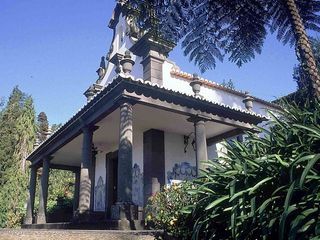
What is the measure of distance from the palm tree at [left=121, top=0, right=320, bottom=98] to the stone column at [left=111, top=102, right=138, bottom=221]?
2.56m

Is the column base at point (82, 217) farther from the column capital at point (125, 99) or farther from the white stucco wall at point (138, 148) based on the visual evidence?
the column capital at point (125, 99)

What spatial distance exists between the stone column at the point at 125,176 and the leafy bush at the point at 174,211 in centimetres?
182

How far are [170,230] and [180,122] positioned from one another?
750 cm

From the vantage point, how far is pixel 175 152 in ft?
44.2

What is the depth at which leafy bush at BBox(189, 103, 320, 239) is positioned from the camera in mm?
2775

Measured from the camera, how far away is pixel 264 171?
3.42m

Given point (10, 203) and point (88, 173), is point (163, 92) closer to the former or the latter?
point (88, 173)

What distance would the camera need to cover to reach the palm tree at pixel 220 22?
28.6 ft

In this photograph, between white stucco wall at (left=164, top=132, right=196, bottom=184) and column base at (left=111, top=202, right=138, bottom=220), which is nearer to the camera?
column base at (left=111, top=202, right=138, bottom=220)

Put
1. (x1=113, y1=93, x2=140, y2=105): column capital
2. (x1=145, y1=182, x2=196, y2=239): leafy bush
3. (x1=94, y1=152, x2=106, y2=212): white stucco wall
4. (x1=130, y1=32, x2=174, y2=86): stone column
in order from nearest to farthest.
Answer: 1. (x1=145, y1=182, x2=196, y2=239): leafy bush
2. (x1=113, y1=93, x2=140, y2=105): column capital
3. (x1=130, y1=32, x2=174, y2=86): stone column
4. (x1=94, y1=152, x2=106, y2=212): white stucco wall

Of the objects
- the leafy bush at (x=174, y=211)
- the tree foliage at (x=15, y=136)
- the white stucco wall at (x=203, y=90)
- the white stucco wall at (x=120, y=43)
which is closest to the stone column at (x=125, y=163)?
the leafy bush at (x=174, y=211)

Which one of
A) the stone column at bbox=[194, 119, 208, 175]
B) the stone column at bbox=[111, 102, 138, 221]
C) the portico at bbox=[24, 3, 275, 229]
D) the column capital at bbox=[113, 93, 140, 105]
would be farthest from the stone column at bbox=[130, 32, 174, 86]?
the stone column at bbox=[111, 102, 138, 221]

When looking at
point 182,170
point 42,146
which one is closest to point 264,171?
point 182,170

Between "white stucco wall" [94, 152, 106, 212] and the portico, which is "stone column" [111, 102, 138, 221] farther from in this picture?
"white stucco wall" [94, 152, 106, 212]
